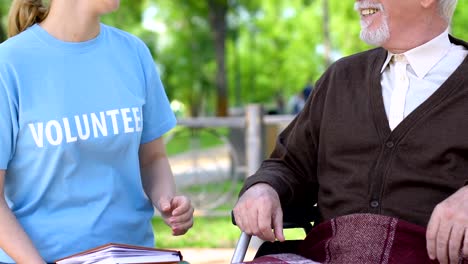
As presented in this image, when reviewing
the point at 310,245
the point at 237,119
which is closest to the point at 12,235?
the point at 310,245

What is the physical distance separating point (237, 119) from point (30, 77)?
18.7ft

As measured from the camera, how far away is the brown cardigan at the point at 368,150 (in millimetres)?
2576

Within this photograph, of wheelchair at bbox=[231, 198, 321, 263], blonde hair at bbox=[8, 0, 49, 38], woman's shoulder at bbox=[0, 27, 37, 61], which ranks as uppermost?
blonde hair at bbox=[8, 0, 49, 38]

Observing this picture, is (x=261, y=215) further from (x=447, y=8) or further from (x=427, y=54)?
(x=447, y=8)

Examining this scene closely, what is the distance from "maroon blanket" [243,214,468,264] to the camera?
Result: 2488mm

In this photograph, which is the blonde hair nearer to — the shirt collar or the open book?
the open book

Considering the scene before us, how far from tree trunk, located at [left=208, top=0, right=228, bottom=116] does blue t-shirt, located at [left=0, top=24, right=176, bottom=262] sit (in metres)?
24.8

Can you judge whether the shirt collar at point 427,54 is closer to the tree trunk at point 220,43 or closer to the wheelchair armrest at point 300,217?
the wheelchair armrest at point 300,217

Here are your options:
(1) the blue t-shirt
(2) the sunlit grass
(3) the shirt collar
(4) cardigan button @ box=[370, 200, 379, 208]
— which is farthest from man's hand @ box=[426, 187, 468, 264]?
(2) the sunlit grass

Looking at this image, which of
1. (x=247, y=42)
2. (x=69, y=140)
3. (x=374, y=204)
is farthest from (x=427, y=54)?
(x=247, y=42)

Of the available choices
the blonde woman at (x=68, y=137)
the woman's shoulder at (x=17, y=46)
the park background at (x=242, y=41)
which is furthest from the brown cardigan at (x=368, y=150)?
the park background at (x=242, y=41)

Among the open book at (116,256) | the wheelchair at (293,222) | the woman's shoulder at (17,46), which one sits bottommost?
the wheelchair at (293,222)

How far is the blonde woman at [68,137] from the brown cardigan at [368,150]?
0.47 m

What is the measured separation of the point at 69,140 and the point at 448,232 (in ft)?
3.40
